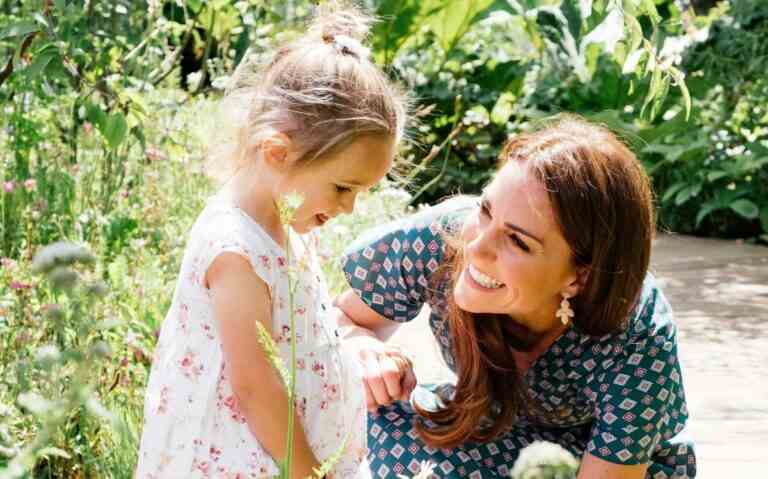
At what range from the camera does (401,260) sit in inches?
93.4

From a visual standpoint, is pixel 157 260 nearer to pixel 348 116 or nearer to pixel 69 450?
pixel 69 450

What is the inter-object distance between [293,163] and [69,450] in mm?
819

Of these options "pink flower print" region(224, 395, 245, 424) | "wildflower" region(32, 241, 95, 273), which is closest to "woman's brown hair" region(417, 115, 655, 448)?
"pink flower print" region(224, 395, 245, 424)

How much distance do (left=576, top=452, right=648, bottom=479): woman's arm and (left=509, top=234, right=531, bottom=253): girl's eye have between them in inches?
16.7

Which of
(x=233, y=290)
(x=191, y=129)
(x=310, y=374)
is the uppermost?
(x=233, y=290)

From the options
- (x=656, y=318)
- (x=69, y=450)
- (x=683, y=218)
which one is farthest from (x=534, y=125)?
(x=683, y=218)

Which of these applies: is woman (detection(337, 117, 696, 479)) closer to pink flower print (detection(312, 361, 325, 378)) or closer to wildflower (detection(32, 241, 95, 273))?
pink flower print (detection(312, 361, 325, 378))

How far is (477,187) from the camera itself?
21.1ft

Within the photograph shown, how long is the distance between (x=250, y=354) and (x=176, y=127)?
2.45 m

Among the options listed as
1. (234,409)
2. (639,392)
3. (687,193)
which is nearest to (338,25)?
(234,409)

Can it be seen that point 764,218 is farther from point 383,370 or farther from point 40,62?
point 40,62

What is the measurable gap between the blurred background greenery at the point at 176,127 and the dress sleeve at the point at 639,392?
41 cm

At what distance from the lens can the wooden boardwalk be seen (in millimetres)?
2836

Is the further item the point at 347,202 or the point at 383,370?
the point at 383,370
